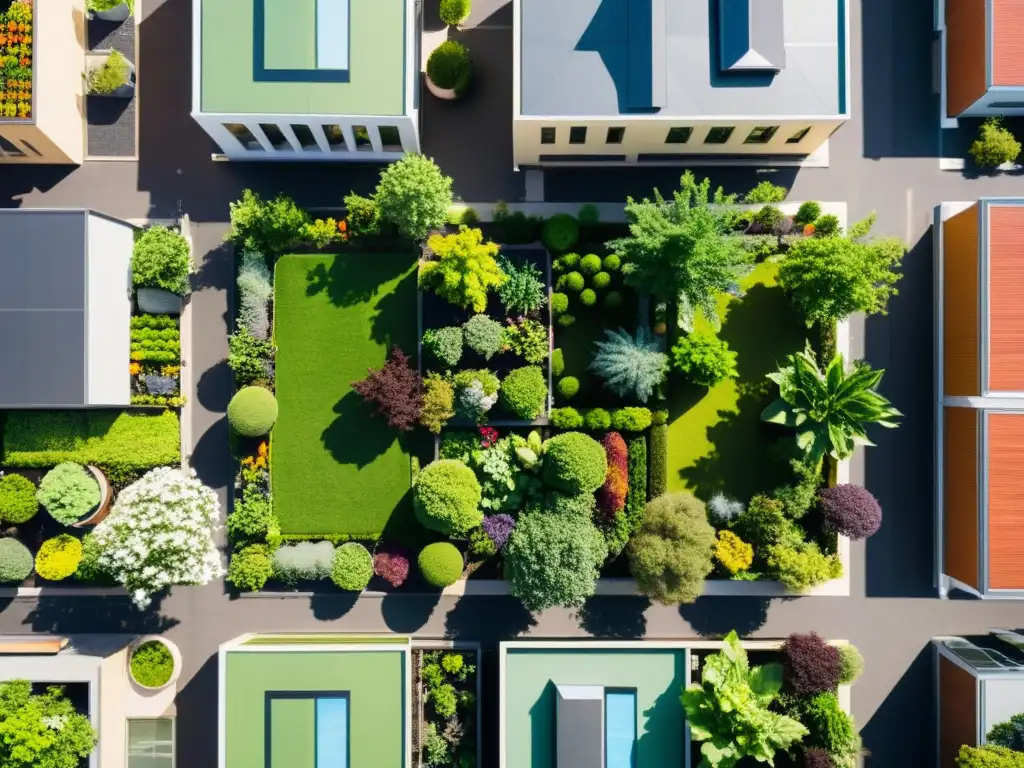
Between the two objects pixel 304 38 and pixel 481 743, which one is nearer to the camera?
pixel 304 38

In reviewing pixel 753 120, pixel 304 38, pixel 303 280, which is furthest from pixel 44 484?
pixel 753 120

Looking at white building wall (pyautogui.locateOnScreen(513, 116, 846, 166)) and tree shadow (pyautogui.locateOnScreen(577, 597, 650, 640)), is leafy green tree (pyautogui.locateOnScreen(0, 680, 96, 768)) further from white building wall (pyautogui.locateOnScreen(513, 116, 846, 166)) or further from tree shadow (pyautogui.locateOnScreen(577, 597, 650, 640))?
white building wall (pyautogui.locateOnScreen(513, 116, 846, 166))

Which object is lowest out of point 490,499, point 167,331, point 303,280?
point 490,499

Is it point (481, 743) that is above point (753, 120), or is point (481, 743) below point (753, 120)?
below

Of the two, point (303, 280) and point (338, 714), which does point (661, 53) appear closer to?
point (303, 280)

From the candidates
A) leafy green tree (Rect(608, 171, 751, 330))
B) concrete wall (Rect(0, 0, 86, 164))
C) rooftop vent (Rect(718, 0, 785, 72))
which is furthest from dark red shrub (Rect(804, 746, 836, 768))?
concrete wall (Rect(0, 0, 86, 164))

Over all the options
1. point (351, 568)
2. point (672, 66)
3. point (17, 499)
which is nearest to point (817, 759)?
point (351, 568)
